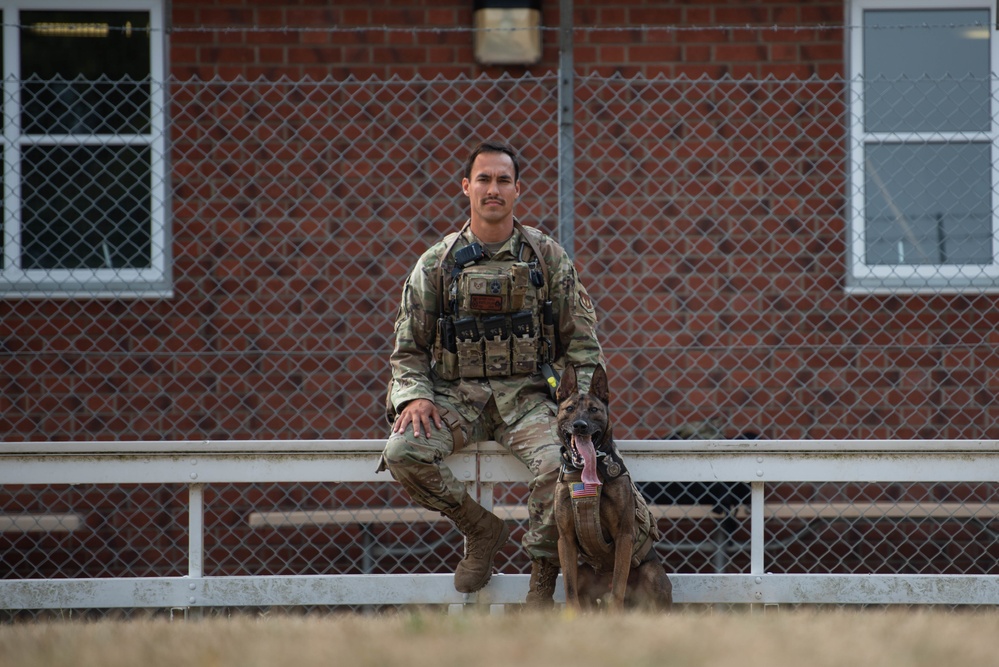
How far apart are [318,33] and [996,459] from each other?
411 cm

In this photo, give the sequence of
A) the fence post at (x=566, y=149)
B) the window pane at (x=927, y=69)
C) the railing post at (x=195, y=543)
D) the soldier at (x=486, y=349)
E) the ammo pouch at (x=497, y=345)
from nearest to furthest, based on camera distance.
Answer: the soldier at (x=486, y=349) < the ammo pouch at (x=497, y=345) < the railing post at (x=195, y=543) < the fence post at (x=566, y=149) < the window pane at (x=927, y=69)

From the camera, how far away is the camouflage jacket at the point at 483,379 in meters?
4.38

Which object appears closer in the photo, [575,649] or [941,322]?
[575,649]

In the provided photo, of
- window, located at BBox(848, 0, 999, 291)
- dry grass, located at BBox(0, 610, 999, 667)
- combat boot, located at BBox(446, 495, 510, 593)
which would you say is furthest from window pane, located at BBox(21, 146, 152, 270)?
window, located at BBox(848, 0, 999, 291)

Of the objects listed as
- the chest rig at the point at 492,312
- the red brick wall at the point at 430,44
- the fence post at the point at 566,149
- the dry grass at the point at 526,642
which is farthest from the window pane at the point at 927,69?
the dry grass at the point at 526,642

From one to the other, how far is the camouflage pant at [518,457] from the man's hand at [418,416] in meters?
0.03

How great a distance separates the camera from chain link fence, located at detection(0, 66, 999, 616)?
5805mm

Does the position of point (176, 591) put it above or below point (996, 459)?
below

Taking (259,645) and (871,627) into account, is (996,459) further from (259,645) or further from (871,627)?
(259,645)

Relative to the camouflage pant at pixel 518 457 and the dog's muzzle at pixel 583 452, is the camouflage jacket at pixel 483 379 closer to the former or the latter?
the camouflage pant at pixel 518 457

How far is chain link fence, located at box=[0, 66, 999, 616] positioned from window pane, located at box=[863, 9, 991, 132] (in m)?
0.29

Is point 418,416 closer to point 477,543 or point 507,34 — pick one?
point 477,543

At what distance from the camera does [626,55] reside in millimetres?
6004

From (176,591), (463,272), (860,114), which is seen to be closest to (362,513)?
(176,591)
